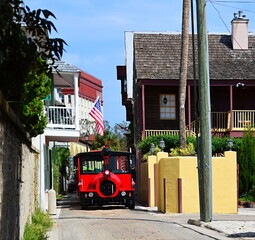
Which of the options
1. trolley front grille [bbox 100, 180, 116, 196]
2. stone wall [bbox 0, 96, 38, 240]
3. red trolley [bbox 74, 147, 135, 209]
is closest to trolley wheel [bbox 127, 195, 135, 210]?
red trolley [bbox 74, 147, 135, 209]

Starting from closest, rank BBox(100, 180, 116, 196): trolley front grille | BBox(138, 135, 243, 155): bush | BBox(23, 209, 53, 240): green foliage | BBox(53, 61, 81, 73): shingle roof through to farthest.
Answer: BBox(23, 209, 53, 240): green foliage, BBox(100, 180, 116, 196): trolley front grille, BBox(53, 61, 81, 73): shingle roof, BBox(138, 135, 243, 155): bush

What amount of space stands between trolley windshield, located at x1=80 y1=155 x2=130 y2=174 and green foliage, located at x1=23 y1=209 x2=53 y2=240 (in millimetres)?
7789

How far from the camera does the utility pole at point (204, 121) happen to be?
1906 cm

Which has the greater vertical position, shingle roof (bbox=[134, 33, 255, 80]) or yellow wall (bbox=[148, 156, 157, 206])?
shingle roof (bbox=[134, 33, 255, 80])

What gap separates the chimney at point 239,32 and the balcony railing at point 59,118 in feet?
47.2

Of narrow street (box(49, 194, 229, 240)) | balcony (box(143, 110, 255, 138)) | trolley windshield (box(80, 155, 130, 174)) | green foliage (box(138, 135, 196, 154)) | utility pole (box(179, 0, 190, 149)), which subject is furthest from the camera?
balcony (box(143, 110, 255, 138))

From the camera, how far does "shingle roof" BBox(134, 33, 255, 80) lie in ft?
121

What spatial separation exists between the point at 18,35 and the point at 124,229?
8.33m

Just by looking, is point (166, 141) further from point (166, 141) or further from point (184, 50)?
point (184, 50)

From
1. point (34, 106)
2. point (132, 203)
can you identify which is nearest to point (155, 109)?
point (132, 203)

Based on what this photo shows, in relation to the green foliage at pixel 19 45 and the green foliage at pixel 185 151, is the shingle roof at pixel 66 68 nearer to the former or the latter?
the green foliage at pixel 185 151

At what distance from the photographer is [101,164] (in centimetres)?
2748

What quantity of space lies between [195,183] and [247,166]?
22.8 ft

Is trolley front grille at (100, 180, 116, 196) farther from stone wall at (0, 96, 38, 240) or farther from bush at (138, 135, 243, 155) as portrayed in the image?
stone wall at (0, 96, 38, 240)
